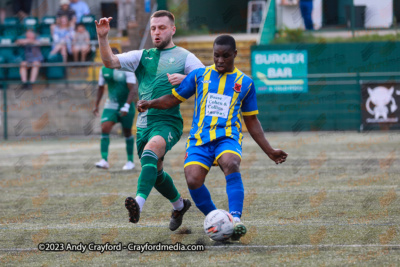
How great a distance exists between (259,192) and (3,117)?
13.7 metres

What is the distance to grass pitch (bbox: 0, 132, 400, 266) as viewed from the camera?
5223 mm

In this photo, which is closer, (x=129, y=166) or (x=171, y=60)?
(x=171, y=60)

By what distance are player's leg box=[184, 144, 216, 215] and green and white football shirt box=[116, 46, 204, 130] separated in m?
0.59

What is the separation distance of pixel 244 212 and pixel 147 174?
176 cm

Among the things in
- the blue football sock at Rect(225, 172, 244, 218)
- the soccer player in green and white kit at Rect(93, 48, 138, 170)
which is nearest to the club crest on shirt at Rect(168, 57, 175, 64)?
the blue football sock at Rect(225, 172, 244, 218)

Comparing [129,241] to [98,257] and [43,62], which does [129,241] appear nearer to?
[98,257]

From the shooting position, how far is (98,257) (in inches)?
207

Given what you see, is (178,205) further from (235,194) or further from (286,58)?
(286,58)

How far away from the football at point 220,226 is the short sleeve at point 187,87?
1127 millimetres

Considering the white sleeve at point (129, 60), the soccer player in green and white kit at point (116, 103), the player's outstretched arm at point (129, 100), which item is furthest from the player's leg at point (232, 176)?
the soccer player in green and white kit at point (116, 103)

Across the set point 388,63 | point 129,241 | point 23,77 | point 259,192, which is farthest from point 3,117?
point 129,241

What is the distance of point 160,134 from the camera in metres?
6.33

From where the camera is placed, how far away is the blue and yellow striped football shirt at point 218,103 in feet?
19.5

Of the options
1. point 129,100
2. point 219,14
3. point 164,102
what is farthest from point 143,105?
point 219,14
